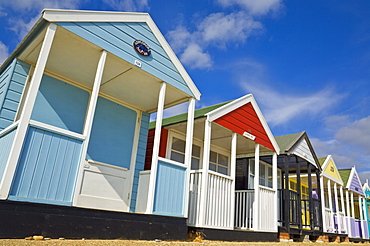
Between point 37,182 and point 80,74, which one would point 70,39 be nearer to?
point 80,74

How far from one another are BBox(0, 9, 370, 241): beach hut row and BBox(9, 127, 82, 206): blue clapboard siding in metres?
0.01

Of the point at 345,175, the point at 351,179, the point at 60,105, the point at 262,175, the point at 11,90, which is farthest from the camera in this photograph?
the point at 345,175

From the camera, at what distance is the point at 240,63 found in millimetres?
11766

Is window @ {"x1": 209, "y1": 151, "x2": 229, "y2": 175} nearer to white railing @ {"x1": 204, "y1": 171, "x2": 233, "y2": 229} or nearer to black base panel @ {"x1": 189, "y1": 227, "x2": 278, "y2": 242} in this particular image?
white railing @ {"x1": 204, "y1": 171, "x2": 233, "y2": 229}

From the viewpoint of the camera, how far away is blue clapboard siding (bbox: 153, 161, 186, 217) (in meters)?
5.58

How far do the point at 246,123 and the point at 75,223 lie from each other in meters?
5.71

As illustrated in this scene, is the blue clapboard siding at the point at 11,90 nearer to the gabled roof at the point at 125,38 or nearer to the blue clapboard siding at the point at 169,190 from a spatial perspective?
the gabled roof at the point at 125,38

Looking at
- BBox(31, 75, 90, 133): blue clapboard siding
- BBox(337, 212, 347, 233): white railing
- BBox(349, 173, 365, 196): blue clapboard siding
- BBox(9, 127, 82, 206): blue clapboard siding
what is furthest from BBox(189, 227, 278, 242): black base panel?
BBox(349, 173, 365, 196): blue clapboard siding

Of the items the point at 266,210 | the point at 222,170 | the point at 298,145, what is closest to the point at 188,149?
the point at 266,210

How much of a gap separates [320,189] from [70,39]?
1237 cm

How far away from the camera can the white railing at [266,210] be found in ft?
27.6

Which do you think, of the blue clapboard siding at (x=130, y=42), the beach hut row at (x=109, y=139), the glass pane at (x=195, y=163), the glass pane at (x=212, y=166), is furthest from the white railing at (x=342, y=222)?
the blue clapboard siding at (x=130, y=42)

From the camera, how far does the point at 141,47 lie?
5.68 m

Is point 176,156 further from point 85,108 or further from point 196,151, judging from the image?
point 85,108
